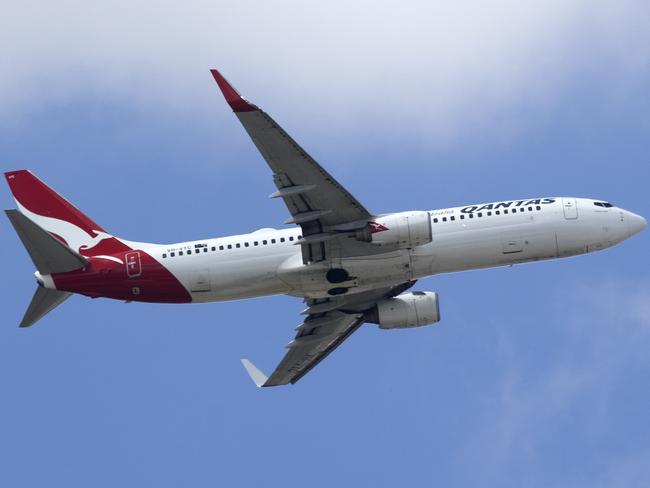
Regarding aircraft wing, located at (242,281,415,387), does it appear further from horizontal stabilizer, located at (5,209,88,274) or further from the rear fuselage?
horizontal stabilizer, located at (5,209,88,274)

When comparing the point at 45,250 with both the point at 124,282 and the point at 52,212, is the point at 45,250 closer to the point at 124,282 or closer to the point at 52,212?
A: the point at 124,282

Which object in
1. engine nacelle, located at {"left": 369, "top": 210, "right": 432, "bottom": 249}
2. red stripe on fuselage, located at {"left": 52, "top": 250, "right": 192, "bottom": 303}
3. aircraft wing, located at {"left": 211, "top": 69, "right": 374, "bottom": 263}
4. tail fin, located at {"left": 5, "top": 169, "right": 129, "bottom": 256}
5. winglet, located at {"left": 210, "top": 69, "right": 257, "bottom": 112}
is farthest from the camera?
tail fin, located at {"left": 5, "top": 169, "right": 129, "bottom": 256}

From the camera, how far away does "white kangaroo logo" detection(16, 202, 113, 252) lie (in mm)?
80562

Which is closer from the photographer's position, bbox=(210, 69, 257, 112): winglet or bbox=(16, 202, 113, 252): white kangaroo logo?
bbox=(210, 69, 257, 112): winglet

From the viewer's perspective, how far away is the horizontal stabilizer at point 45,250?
245 ft

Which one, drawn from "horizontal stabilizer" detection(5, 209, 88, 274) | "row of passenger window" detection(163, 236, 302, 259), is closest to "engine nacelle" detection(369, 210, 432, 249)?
"row of passenger window" detection(163, 236, 302, 259)

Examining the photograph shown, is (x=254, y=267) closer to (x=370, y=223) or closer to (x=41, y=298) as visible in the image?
(x=370, y=223)

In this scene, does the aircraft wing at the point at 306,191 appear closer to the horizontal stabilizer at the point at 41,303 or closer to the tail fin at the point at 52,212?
the tail fin at the point at 52,212

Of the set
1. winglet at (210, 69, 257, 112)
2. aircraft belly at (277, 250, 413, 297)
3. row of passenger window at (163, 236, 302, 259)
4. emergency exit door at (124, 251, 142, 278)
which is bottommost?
aircraft belly at (277, 250, 413, 297)

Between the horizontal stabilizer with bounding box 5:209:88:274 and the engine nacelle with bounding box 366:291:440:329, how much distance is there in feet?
58.3

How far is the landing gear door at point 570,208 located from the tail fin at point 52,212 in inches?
992

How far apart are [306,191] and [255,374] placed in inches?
742

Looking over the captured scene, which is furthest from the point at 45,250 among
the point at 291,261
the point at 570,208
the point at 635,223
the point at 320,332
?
the point at 635,223

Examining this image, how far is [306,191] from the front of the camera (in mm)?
74250
